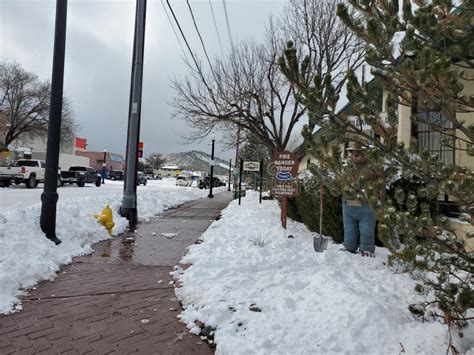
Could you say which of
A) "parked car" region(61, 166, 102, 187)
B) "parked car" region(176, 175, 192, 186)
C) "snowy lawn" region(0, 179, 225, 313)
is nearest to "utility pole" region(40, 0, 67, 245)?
"snowy lawn" region(0, 179, 225, 313)

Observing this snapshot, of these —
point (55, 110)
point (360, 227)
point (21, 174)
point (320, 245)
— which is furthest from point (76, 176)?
point (360, 227)

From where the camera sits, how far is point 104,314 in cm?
362

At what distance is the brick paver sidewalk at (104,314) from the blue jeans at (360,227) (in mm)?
2579

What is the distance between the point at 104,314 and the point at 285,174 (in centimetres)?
529

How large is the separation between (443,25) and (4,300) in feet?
13.9

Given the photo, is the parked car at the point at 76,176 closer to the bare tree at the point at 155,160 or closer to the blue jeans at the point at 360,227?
the blue jeans at the point at 360,227

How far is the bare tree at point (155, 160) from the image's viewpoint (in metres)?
107

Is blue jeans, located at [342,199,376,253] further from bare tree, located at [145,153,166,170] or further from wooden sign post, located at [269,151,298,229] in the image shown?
bare tree, located at [145,153,166,170]

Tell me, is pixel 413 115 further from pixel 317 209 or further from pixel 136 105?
pixel 136 105

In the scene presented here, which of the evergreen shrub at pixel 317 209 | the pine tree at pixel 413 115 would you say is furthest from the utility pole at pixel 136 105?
the pine tree at pixel 413 115

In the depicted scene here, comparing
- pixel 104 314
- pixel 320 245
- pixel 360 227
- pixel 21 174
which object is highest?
pixel 21 174

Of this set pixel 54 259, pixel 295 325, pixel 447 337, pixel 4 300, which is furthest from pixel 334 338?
pixel 54 259

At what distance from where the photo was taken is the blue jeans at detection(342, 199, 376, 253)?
18.0 feet

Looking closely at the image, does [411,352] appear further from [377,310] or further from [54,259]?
[54,259]
